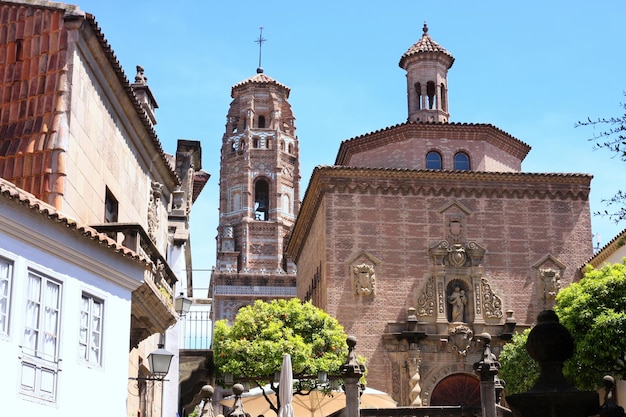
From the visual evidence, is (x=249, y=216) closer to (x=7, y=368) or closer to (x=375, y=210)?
(x=375, y=210)

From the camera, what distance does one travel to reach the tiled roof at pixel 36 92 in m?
16.5

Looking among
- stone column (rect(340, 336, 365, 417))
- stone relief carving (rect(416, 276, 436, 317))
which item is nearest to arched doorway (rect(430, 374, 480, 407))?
stone relief carving (rect(416, 276, 436, 317))

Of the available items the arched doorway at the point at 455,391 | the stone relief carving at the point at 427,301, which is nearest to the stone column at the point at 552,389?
the arched doorway at the point at 455,391

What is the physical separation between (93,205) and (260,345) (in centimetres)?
1415

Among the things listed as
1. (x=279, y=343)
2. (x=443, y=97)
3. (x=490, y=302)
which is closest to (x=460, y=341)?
(x=490, y=302)

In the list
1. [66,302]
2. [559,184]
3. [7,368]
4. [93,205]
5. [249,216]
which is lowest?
[7,368]

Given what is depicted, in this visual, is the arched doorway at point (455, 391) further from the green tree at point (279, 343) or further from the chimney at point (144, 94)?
the chimney at point (144, 94)

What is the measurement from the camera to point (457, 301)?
36.4m

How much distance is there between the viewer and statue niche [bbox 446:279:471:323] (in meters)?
36.3

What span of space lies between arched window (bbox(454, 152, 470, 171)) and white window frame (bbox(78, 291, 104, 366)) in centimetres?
2659

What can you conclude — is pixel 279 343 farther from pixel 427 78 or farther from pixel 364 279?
pixel 427 78

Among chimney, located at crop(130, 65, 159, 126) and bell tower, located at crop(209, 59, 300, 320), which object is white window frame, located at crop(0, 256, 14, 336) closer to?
chimney, located at crop(130, 65, 159, 126)

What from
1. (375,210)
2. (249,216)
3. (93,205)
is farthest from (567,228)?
(249,216)

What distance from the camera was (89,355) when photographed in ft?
48.5
